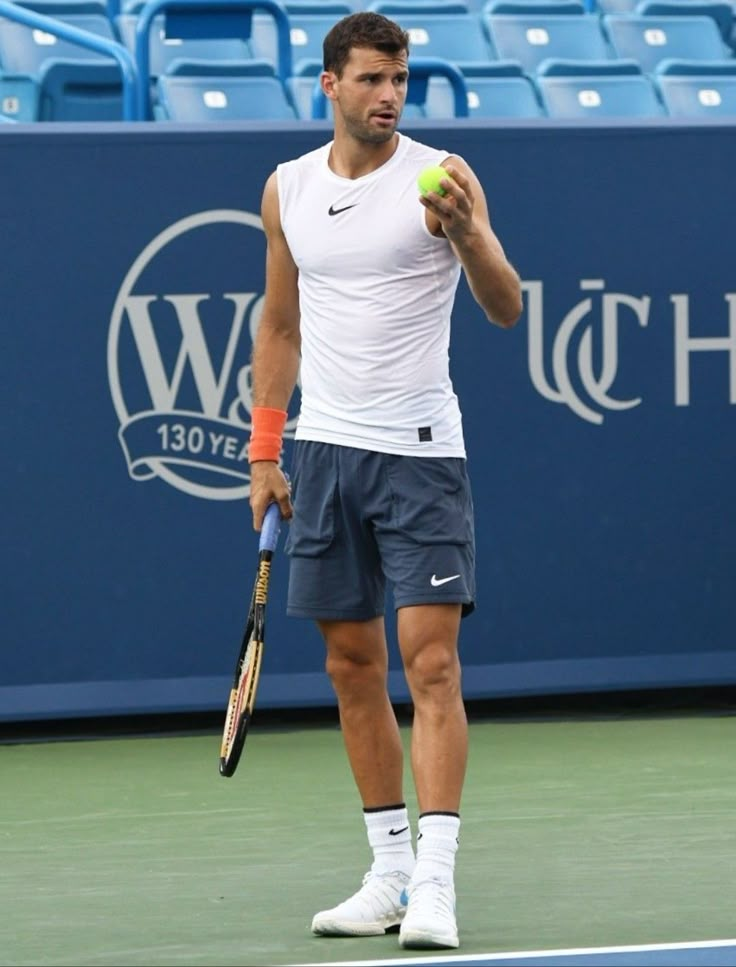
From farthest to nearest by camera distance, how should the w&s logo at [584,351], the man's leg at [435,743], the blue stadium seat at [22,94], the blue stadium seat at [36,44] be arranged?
the blue stadium seat at [36,44]
the blue stadium seat at [22,94]
the w&s logo at [584,351]
the man's leg at [435,743]

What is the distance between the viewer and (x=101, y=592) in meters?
7.21

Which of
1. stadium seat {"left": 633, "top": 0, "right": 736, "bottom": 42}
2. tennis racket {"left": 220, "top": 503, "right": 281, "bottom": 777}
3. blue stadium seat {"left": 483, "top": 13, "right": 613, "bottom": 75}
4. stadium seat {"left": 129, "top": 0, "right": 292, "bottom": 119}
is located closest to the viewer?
tennis racket {"left": 220, "top": 503, "right": 281, "bottom": 777}

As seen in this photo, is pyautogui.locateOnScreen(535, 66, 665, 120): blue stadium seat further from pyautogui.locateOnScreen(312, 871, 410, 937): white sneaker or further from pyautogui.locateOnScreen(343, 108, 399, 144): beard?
pyautogui.locateOnScreen(312, 871, 410, 937): white sneaker

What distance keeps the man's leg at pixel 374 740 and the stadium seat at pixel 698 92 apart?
6.47 metres

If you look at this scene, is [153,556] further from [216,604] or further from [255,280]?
[255,280]

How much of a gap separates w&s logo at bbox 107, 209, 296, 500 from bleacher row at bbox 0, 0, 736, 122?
0.73 meters

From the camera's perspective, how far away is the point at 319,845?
567 cm

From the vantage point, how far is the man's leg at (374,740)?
4.75 metres

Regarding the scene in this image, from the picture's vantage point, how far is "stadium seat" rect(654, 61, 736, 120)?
425 inches

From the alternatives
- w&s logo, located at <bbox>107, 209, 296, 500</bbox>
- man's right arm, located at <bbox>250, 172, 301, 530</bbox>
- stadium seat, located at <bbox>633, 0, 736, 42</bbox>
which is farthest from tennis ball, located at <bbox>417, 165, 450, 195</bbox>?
stadium seat, located at <bbox>633, 0, 736, 42</bbox>

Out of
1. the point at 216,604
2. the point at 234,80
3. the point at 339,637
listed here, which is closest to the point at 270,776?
the point at 216,604

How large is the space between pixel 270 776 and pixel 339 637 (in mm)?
2054

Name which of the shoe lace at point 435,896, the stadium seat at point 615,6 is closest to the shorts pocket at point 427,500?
the shoe lace at point 435,896

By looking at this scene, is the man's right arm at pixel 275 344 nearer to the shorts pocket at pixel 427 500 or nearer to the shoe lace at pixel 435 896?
the shorts pocket at pixel 427 500
